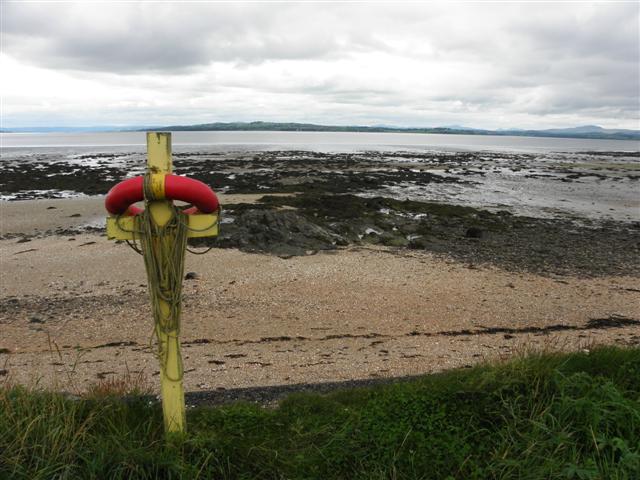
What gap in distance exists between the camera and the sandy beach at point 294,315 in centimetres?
625

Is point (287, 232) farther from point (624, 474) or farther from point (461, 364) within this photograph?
point (624, 474)

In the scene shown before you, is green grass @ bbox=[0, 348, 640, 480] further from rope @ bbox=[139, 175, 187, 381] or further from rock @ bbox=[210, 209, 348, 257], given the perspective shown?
rock @ bbox=[210, 209, 348, 257]

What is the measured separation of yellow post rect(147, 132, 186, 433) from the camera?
3088 mm

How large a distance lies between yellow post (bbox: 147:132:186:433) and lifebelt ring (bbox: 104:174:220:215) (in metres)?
0.09

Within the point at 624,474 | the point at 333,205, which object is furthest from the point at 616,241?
the point at 624,474

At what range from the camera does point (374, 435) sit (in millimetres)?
3561

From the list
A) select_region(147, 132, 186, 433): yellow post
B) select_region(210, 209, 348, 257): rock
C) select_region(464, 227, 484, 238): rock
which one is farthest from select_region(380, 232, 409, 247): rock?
select_region(147, 132, 186, 433): yellow post

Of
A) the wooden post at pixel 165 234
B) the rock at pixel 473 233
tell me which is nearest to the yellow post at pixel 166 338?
the wooden post at pixel 165 234

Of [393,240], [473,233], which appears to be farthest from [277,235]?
[473,233]

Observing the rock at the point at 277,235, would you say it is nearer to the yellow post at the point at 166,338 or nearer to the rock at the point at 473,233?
the rock at the point at 473,233

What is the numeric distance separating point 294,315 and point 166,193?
5793mm

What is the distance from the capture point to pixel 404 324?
8211mm

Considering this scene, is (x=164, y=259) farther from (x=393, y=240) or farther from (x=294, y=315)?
(x=393, y=240)

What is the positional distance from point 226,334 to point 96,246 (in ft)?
26.7
